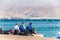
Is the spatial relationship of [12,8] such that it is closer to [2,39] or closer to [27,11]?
[27,11]

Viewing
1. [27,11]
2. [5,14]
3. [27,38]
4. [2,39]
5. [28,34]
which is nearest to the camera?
[2,39]

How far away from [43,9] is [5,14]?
28.8 meters

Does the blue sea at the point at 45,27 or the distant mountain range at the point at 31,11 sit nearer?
the blue sea at the point at 45,27

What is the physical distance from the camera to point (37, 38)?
19.4 meters

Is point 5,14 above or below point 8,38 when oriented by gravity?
below

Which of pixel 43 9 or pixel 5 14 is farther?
pixel 43 9

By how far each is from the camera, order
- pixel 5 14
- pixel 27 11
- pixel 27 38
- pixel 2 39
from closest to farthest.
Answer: pixel 2 39 → pixel 27 38 → pixel 5 14 → pixel 27 11

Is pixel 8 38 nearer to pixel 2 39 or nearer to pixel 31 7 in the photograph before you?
pixel 2 39

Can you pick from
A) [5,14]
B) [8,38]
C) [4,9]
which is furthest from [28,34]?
[4,9]

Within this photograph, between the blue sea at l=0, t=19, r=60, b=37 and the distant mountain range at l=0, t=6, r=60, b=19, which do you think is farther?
the distant mountain range at l=0, t=6, r=60, b=19

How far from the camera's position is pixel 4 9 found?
164m

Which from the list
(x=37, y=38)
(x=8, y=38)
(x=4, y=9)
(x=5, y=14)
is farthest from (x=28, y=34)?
(x=4, y=9)

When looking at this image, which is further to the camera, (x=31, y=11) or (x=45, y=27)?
(x=31, y=11)

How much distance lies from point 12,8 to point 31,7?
13.4 m
